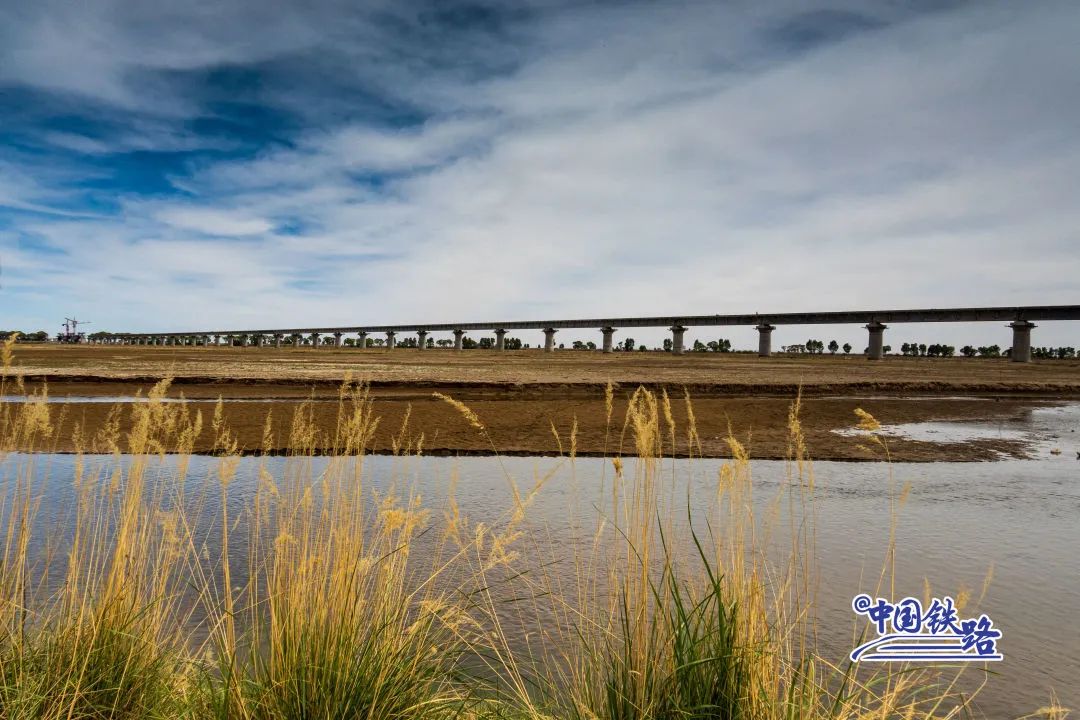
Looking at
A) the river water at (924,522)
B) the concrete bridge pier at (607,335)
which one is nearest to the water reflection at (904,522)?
the river water at (924,522)

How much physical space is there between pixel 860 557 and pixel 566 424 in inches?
437

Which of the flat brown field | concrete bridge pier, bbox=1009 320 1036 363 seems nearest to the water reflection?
the flat brown field

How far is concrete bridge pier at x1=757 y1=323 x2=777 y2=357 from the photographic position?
9581cm

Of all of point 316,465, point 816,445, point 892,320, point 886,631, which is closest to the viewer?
point 886,631

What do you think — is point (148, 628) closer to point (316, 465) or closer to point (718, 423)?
point (316, 465)

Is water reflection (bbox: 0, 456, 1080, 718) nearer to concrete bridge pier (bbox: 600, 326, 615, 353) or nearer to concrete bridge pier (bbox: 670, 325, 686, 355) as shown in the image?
concrete bridge pier (bbox: 670, 325, 686, 355)

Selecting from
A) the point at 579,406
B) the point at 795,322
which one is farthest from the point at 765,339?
the point at 579,406

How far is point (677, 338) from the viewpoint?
4220 inches

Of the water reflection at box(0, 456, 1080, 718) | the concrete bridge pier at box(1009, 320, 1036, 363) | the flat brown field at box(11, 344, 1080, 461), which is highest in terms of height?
the concrete bridge pier at box(1009, 320, 1036, 363)

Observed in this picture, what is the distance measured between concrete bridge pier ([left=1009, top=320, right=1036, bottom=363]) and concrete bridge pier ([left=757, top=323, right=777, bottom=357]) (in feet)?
97.0

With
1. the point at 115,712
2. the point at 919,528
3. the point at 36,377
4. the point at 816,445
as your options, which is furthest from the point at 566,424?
the point at 36,377

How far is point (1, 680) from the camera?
3545 mm

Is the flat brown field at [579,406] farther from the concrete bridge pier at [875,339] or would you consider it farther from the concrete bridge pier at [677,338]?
the concrete bridge pier at [677,338]

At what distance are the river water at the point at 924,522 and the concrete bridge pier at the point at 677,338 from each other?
92.8 metres
